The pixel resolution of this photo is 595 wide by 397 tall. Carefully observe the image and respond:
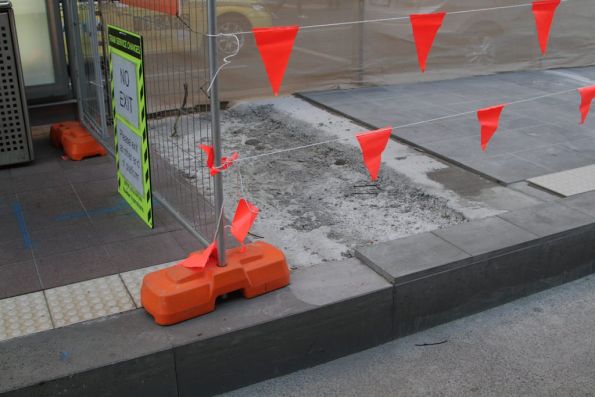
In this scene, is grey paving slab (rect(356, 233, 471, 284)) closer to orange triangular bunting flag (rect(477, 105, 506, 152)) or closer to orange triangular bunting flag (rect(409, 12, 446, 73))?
orange triangular bunting flag (rect(477, 105, 506, 152))

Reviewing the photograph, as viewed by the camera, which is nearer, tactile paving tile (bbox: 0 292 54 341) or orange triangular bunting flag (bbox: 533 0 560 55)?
tactile paving tile (bbox: 0 292 54 341)

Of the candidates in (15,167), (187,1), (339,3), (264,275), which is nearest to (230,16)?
(339,3)

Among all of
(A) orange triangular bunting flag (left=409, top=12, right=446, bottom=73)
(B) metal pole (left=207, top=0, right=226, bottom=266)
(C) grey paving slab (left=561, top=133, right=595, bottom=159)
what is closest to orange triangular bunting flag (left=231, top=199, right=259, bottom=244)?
(B) metal pole (left=207, top=0, right=226, bottom=266)

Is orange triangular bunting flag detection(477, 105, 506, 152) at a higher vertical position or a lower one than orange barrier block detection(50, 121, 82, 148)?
higher

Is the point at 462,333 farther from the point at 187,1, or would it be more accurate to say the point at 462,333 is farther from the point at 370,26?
the point at 370,26

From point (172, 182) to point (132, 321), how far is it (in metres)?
1.65

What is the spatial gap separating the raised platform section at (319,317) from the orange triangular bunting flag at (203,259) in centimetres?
25

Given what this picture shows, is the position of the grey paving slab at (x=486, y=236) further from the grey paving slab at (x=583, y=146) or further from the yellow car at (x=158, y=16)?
the grey paving slab at (x=583, y=146)

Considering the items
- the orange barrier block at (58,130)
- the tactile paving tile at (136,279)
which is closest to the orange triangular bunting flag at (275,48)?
the tactile paving tile at (136,279)

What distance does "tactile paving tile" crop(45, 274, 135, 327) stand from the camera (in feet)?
11.4

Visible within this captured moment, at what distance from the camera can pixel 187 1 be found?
3.90 metres

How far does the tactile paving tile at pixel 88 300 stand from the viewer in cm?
348

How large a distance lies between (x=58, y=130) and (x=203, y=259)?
10.9ft

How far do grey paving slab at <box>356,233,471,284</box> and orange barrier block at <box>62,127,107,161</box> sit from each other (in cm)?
293
